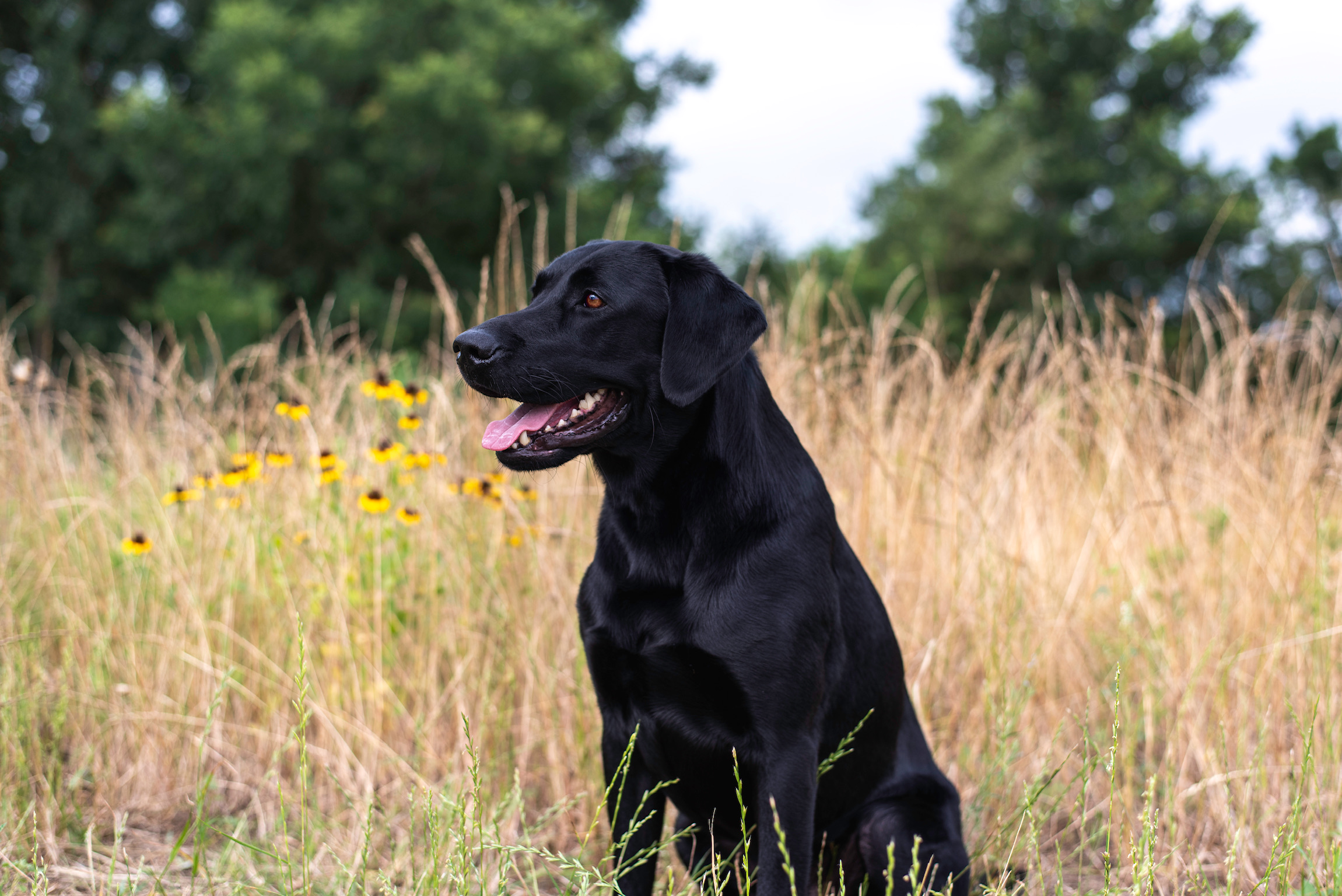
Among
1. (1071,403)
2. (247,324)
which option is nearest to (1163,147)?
(247,324)

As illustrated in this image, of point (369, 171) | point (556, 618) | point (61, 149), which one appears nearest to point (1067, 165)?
point (369, 171)

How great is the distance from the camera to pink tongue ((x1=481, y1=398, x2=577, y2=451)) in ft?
5.96

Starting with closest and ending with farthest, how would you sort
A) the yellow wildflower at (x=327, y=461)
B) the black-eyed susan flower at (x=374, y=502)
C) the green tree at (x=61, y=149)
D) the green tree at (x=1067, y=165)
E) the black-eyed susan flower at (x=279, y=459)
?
the black-eyed susan flower at (x=374, y=502) → the yellow wildflower at (x=327, y=461) → the black-eyed susan flower at (x=279, y=459) → the green tree at (x=61, y=149) → the green tree at (x=1067, y=165)

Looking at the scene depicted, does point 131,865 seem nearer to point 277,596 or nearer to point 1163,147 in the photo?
point 277,596

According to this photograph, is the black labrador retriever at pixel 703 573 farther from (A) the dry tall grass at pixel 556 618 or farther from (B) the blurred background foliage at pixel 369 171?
(B) the blurred background foliage at pixel 369 171

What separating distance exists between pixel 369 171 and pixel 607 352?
1591 centimetres

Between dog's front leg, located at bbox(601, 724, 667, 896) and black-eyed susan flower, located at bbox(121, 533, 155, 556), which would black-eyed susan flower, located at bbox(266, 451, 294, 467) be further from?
dog's front leg, located at bbox(601, 724, 667, 896)

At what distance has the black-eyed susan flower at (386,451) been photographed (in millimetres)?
2609

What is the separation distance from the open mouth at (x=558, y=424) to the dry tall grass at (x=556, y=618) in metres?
0.96

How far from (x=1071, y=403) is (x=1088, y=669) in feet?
3.12

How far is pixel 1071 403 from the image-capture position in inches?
139

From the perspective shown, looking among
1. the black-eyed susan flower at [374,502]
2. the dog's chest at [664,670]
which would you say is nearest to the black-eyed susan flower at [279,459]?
A: the black-eyed susan flower at [374,502]

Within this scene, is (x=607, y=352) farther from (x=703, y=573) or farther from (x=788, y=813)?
(x=788, y=813)

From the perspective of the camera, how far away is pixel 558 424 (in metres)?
1.84
